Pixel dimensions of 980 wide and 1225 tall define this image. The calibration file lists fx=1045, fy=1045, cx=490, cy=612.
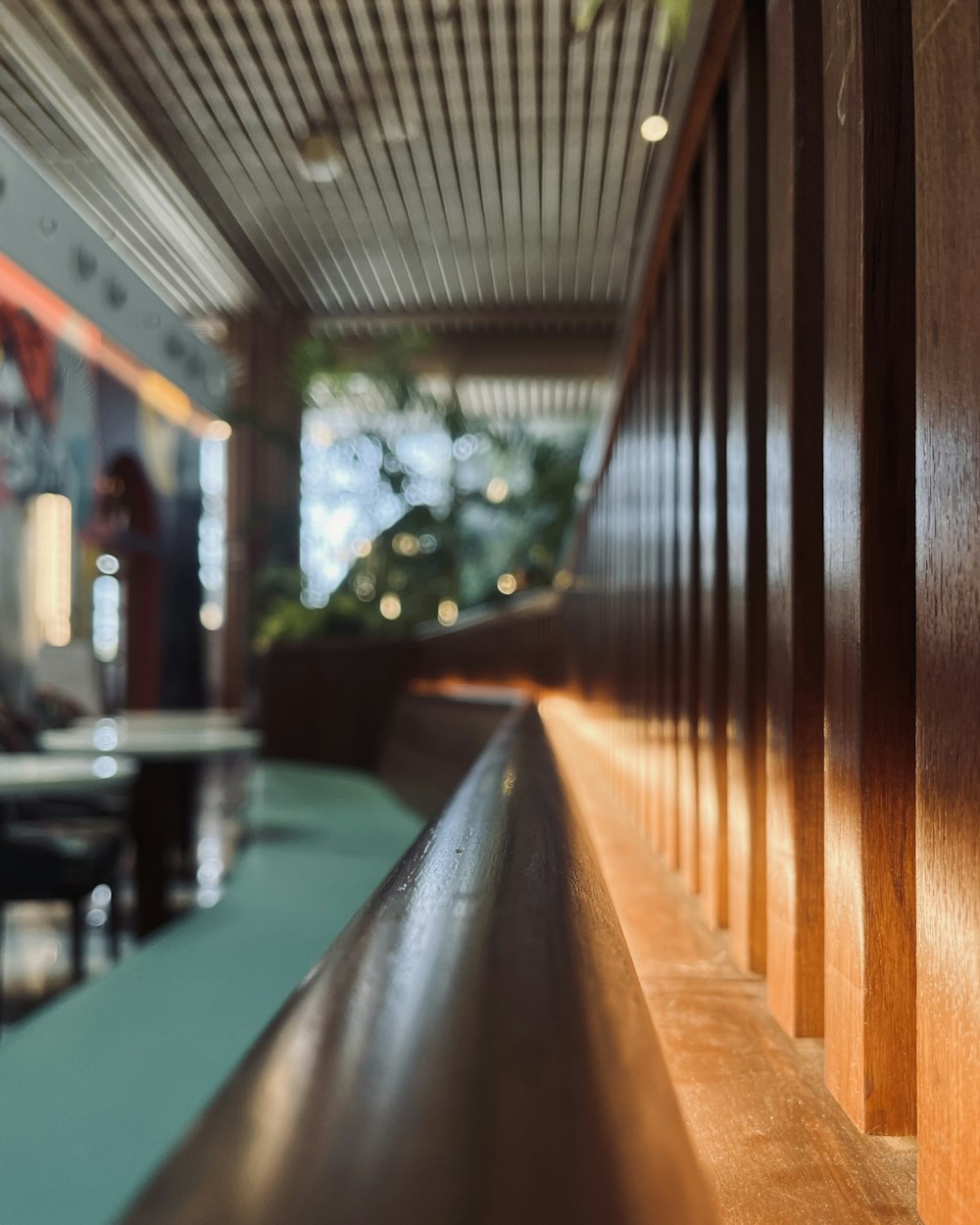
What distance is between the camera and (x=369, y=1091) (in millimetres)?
245

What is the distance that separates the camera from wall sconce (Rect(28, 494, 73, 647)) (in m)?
7.89

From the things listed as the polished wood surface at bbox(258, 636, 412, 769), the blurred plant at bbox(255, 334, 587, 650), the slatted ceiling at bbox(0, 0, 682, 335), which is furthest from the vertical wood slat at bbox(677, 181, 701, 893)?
the blurred plant at bbox(255, 334, 587, 650)

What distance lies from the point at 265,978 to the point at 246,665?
29.7ft

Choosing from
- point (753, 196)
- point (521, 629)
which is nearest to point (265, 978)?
point (753, 196)

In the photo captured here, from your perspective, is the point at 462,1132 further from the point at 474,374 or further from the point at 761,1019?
the point at 474,374

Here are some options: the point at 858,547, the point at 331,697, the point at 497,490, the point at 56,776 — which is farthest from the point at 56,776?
the point at 497,490

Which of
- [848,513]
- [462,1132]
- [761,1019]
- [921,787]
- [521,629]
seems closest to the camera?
[462,1132]

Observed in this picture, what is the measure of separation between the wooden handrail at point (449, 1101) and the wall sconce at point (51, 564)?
8.10 metres

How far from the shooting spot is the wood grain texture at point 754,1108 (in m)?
0.49

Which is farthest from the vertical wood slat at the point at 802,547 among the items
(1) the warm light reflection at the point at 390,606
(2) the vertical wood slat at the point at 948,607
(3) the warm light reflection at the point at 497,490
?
(3) the warm light reflection at the point at 497,490

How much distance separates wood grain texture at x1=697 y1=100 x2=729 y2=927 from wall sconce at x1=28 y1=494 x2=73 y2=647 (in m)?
7.50

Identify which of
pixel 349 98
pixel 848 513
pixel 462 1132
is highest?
pixel 349 98

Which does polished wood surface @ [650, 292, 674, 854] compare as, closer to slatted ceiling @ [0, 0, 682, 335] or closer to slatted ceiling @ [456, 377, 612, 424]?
slatted ceiling @ [0, 0, 682, 335]

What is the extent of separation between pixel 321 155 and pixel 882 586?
7.77 metres
